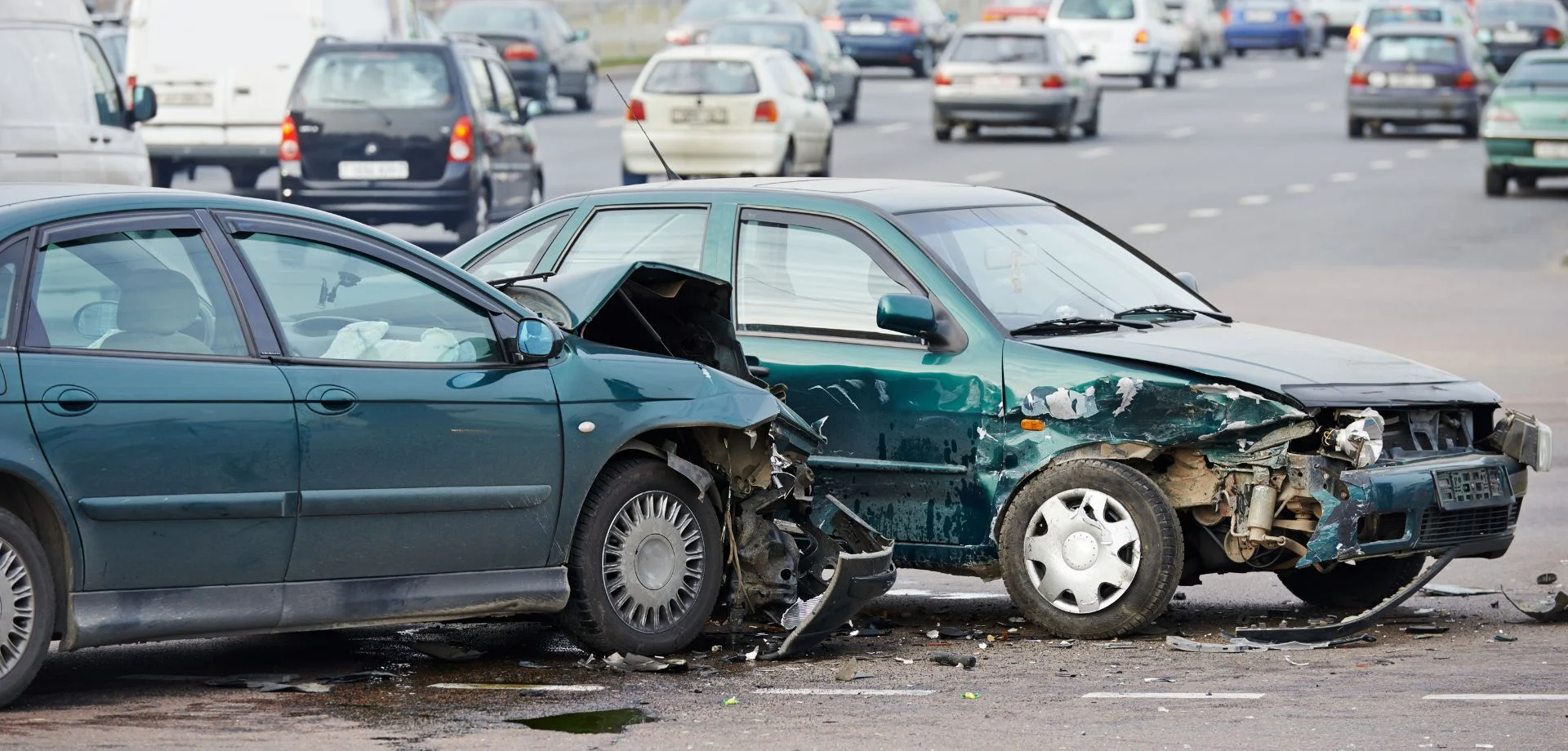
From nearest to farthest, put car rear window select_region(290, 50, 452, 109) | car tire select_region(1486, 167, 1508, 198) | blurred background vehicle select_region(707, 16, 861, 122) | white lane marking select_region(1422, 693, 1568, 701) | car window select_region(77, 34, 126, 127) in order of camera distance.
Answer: white lane marking select_region(1422, 693, 1568, 701) < car window select_region(77, 34, 126, 127) < car rear window select_region(290, 50, 452, 109) < car tire select_region(1486, 167, 1508, 198) < blurred background vehicle select_region(707, 16, 861, 122)

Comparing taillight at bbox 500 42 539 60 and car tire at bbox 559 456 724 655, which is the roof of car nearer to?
car tire at bbox 559 456 724 655

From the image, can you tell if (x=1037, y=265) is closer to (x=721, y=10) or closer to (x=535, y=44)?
(x=535, y=44)

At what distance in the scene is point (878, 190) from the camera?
9148 mm

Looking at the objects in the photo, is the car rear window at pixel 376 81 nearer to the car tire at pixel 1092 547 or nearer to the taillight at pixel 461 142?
the taillight at pixel 461 142

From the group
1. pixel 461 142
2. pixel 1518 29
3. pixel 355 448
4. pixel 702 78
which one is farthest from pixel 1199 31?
pixel 355 448

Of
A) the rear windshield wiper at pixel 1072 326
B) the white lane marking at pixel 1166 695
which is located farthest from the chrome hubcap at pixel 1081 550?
the white lane marking at pixel 1166 695

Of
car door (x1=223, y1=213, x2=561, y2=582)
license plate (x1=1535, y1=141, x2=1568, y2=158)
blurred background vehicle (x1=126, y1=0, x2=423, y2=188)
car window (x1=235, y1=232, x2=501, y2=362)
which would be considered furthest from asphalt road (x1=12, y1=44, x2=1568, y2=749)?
license plate (x1=1535, y1=141, x2=1568, y2=158)

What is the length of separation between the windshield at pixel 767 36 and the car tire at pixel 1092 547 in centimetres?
2734

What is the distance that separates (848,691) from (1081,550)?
123 cm

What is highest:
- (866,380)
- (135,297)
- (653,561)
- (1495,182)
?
(135,297)

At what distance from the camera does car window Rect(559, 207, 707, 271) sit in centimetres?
911

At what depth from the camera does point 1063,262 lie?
9164 millimetres

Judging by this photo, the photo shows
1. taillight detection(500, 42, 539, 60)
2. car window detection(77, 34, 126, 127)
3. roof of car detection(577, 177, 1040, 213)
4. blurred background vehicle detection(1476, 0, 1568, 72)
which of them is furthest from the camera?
blurred background vehicle detection(1476, 0, 1568, 72)

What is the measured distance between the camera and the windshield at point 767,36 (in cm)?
3544
